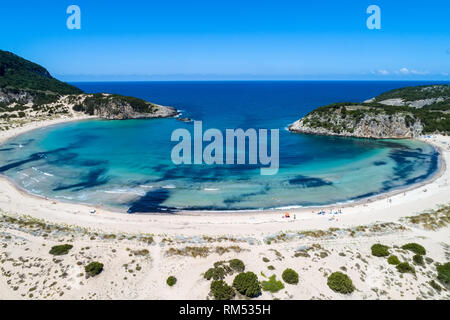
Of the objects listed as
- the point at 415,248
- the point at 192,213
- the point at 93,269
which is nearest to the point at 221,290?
the point at 93,269

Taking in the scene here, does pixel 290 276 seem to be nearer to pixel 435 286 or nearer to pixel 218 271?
pixel 218 271

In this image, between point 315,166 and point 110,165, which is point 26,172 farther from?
point 315,166

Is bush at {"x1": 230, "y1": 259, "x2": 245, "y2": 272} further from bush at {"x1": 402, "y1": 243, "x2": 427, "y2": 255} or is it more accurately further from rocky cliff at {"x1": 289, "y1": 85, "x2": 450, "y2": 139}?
rocky cliff at {"x1": 289, "y1": 85, "x2": 450, "y2": 139}

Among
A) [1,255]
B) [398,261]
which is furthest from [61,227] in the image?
[398,261]

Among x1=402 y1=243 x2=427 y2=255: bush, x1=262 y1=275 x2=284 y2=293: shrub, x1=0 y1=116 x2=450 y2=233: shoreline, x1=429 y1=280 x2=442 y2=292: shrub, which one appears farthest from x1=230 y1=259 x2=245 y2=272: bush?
x1=402 y1=243 x2=427 y2=255: bush

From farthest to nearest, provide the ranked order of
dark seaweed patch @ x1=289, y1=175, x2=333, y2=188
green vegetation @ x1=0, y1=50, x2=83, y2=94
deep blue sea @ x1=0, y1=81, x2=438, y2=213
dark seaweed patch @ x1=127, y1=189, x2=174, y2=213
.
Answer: green vegetation @ x1=0, y1=50, x2=83, y2=94, dark seaweed patch @ x1=289, y1=175, x2=333, y2=188, deep blue sea @ x1=0, y1=81, x2=438, y2=213, dark seaweed patch @ x1=127, y1=189, x2=174, y2=213

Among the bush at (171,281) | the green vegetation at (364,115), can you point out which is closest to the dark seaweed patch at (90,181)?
the bush at (171,281)
